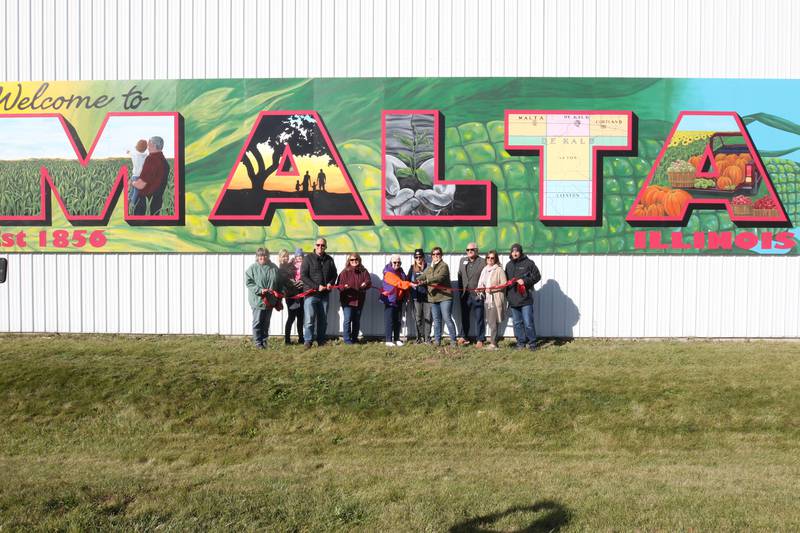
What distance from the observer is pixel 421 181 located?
43.8ft

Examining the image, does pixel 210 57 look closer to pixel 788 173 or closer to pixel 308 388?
pixel 308 388

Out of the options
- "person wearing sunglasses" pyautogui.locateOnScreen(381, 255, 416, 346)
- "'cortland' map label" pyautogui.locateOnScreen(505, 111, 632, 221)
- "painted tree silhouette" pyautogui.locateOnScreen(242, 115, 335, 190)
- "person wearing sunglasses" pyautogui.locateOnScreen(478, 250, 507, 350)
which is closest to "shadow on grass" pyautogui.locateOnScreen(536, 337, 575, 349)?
"person wearing sunglasses" pyautogui.locateOnScreen(478, 250, 507, 350)

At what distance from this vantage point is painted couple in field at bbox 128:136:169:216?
13.7 metres

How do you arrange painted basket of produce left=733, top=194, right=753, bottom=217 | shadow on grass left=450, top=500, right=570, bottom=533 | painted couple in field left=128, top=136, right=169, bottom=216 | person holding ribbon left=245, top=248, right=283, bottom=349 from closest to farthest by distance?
shadow on grass left=450, top=500, right=570, bottom=533
person holding ribbon left=245, top=248, right=283, bottom=349
painted basket of produce left=733, top=194, right=753, bottom=217
painted couple in field left=128, top=136, right=169, bottom=216

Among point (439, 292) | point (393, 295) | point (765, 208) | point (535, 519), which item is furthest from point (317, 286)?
point (765, 208)

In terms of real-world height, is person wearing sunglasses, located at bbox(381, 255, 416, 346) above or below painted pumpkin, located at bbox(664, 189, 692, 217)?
below

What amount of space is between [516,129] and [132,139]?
7.43m

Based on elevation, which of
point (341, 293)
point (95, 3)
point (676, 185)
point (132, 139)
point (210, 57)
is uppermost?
point (95, 3)

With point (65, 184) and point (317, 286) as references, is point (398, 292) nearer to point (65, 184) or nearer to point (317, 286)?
point (317, 286)

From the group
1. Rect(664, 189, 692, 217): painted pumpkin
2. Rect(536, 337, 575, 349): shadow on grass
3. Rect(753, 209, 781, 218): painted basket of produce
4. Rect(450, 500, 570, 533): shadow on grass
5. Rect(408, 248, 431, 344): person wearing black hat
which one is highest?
Rect(664, 189, 692, 217): painted pumpkin

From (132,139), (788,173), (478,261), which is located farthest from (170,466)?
(788,173)

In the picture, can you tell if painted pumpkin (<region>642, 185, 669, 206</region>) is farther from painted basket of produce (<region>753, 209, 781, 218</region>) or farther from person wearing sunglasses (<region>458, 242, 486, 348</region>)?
person wearing sunglasses (<region>458, 242, 486, 348</region>)

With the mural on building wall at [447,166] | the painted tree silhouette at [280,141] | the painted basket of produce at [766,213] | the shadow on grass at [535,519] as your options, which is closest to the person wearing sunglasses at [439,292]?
the mural on building wall at [447,166]

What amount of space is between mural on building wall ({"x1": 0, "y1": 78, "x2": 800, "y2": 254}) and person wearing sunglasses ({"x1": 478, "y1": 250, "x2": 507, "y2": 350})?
3.10ft
